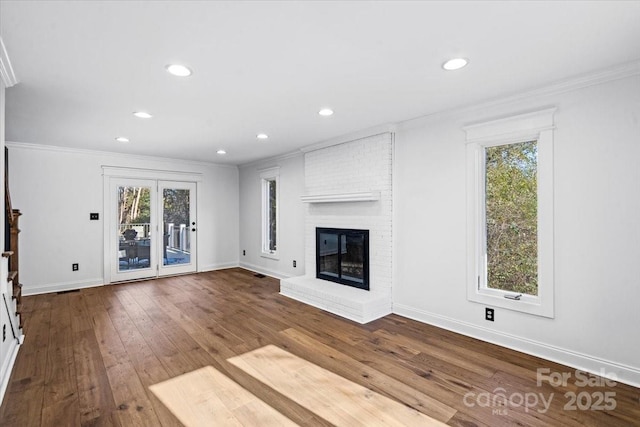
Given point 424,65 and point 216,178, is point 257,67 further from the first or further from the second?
point 216,178

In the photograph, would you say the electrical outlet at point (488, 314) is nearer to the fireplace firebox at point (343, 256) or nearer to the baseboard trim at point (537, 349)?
the baseboard trim at point (537, 349)

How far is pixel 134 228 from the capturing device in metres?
5.78

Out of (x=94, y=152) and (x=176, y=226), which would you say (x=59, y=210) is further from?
(x=176, y=226)

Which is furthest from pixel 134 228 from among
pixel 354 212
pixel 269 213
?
pixel 354 212

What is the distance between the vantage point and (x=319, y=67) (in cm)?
232

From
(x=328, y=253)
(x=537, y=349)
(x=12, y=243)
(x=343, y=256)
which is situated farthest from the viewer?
(x=328, y=253)

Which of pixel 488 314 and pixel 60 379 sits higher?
pixel 488 314

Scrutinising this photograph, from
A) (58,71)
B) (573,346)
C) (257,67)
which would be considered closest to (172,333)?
(58,71)

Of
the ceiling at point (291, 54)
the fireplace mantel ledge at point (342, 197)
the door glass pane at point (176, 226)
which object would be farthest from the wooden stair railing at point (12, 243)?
the fireplace mantel ledge at point (342, 197)

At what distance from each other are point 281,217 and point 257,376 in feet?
11.8

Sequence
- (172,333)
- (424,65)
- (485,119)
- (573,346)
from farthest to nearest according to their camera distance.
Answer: (172,333), (485,119), (573,346), (424,65)

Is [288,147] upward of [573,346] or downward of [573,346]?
upward

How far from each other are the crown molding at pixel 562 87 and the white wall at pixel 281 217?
272 cm

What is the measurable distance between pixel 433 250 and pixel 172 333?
115 inches
